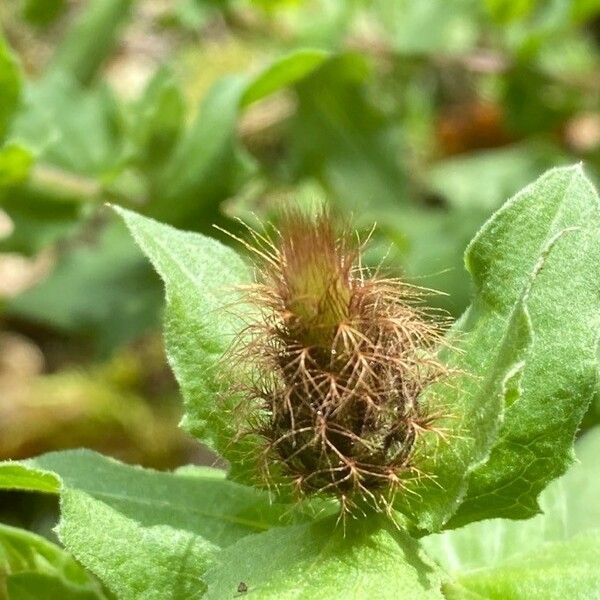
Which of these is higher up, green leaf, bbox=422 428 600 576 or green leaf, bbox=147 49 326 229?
green leaf, bbox=147 49 326 229

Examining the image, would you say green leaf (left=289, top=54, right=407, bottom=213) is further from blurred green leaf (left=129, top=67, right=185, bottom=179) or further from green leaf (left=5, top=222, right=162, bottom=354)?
blurred green leaf (left=129, top=67, right=185, bottom=179)

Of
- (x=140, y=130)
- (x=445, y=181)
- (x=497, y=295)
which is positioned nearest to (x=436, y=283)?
(x=140, y=130)

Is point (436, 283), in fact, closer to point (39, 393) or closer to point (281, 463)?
point (281, 463)

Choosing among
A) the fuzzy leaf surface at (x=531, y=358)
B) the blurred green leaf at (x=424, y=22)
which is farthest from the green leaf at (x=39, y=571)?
the blurred green leaf at (x=424, y=22)

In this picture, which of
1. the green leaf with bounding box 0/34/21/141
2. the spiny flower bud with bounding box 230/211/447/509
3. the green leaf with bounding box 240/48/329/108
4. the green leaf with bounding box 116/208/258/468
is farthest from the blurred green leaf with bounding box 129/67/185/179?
the spiny flower bud with bounding box 230/211/447/509

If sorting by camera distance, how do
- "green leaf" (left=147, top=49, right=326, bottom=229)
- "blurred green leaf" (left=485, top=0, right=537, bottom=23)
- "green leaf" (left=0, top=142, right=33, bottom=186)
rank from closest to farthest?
"green leaf" (left=0, top=142, right=33, bottom=186), "green leaf" (left=147, top=49, right=326, bottom=229), "blurred green leaf" (left=485, top=0, right=537, bottom=23)

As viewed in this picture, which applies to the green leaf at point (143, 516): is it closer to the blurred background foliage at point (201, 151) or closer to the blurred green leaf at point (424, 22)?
the blurred background foliage at point (201, 151)
